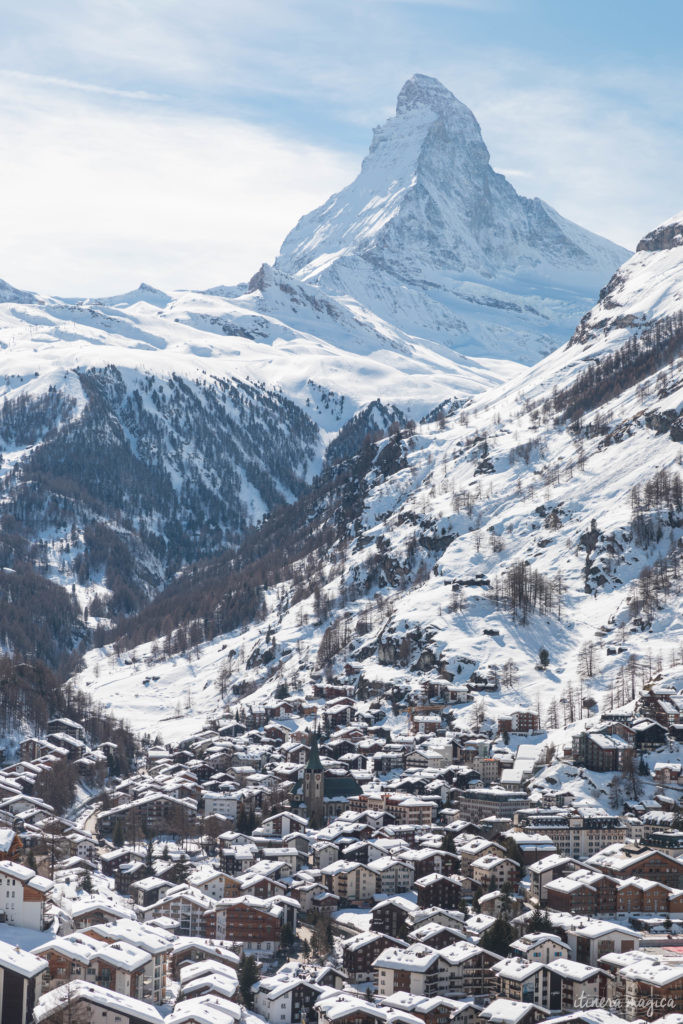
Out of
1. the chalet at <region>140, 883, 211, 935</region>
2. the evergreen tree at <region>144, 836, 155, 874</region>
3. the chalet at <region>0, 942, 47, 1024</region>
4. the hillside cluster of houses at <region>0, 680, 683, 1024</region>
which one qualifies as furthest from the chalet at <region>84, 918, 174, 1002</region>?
the evergreen tree at <region>144, 836, 155, 874</region>

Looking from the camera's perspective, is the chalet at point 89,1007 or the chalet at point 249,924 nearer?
the chalet at point 89,1007

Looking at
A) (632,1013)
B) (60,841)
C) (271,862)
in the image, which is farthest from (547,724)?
(632,1013)

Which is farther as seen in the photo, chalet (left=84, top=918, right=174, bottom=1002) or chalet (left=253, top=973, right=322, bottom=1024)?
chalet (left=253, top=973, right=322, bottom=1024)

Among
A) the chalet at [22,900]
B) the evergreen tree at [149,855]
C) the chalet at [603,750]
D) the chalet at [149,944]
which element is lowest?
the evergreen tree at [149,855]

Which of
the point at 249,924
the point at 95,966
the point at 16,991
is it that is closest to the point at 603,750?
the point at 249,924

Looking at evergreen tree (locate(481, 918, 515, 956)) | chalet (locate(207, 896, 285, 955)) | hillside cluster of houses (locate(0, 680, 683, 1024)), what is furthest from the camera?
chalet (locate(207, 896, 285, 955))

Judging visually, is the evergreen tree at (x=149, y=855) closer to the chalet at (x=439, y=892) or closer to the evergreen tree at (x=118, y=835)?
the evergreen tree at (x=118, y=835)

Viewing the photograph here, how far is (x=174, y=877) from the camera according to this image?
448ft

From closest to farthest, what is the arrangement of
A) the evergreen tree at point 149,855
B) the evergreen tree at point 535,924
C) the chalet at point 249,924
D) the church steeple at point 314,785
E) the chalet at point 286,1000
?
the chalet at point 286,1000 < the evergreen tree at point 535,924 < the chalet at point 249,924 < the evergreen tree at point 149,855 < the church steeple at point 314,785

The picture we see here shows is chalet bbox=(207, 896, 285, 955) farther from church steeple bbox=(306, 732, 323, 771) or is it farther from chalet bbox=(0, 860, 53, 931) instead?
church steeple bbox=(306, 732, 323, 771)

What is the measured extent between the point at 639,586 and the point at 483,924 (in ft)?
284

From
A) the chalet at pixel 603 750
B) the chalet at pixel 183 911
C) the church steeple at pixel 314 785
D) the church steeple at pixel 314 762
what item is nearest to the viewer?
the chalet at pixel 183 911

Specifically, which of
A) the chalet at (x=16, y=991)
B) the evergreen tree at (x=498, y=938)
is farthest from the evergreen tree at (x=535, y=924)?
A: the chalet at (x=16, y=991)

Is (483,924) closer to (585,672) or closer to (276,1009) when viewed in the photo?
(276,1009)
